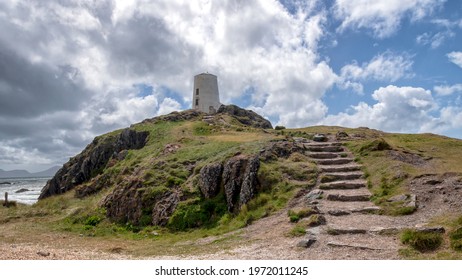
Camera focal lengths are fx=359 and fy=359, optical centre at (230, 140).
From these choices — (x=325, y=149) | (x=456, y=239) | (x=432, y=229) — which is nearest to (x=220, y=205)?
(x=325, y=149)

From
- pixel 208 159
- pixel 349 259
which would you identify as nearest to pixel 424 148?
pixel 208 159

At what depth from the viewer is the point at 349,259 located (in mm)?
11656

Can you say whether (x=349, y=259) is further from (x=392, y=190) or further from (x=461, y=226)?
(x=392, y=190)

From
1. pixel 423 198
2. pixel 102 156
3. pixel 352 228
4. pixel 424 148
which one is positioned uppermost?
pixel 102 156

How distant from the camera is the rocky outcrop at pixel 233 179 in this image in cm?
2177

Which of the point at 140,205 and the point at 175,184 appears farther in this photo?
the point at 175,184

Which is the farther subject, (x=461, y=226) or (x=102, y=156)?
(x=102, y=156)

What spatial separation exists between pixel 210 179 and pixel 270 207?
5664 millimetres

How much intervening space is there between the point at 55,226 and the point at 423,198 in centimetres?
2241

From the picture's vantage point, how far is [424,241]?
1196 centimetres

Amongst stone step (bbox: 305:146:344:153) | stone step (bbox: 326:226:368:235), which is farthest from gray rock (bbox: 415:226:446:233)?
stone step (bbox: 305:146:344:153)

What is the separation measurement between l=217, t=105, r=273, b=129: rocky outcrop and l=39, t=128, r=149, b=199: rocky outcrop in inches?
809

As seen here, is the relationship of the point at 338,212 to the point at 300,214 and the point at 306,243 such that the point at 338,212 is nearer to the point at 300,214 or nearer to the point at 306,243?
the point at 300,214

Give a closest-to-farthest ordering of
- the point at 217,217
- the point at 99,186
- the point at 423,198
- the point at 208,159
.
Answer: the point at 423,198 < the point at 217,217 < the point at 208,159 < the point at 99,186
